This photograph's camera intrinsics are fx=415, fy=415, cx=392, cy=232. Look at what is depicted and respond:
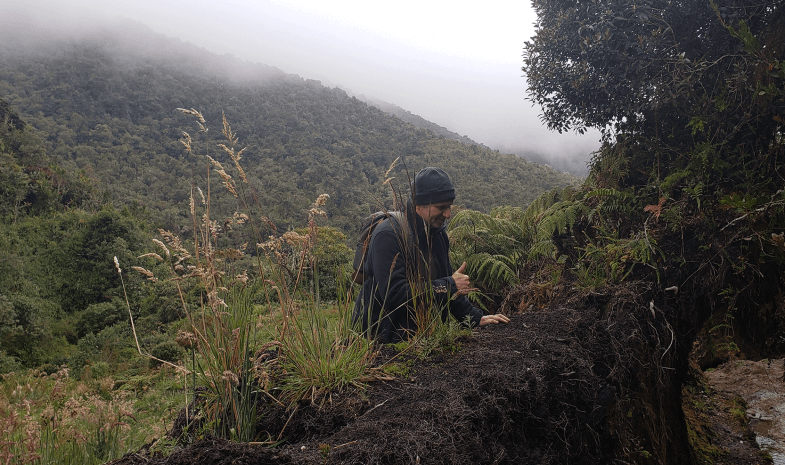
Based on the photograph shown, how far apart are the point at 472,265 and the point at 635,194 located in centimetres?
164

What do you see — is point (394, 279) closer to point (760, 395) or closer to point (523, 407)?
point (523, 407)

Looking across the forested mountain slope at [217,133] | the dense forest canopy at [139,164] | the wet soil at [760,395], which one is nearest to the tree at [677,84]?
the wet soil at [760,395]

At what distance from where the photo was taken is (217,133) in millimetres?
62125

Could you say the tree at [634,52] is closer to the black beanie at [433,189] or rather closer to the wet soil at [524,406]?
the wet soil at [524,406]

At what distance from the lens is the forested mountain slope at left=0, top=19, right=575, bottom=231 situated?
42625mm

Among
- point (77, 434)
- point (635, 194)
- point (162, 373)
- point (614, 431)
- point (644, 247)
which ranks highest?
point (635, 194)

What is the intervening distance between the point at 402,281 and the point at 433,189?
61 centimetres

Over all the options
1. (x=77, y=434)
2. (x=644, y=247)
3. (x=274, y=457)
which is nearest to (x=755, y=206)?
(x=644, y=247)

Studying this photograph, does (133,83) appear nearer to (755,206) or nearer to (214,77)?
(214,77)

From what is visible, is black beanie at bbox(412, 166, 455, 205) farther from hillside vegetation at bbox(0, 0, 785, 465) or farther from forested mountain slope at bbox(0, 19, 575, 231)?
forested mountain slope at bbox(0, 19, 575, 231)

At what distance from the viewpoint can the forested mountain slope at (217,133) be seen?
42625 mm

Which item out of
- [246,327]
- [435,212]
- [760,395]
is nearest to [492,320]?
[435,212]

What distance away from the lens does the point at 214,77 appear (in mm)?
97562

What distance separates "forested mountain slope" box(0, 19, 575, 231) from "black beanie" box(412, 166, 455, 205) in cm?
2322
